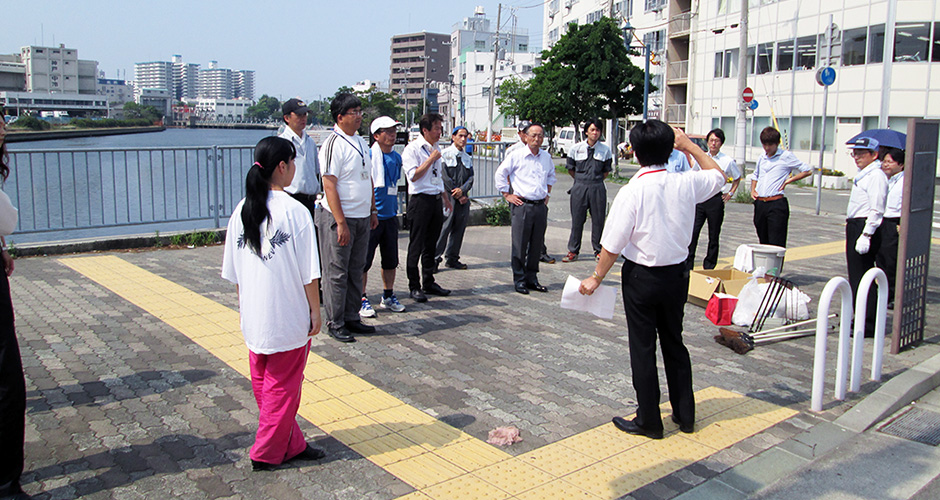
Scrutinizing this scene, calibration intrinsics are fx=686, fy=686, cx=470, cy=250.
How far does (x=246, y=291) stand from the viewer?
135 inches

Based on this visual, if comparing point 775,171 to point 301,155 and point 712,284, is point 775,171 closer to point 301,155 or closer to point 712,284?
point 712,284

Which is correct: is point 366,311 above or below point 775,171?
below

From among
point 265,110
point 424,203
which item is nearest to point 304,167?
point 424,203

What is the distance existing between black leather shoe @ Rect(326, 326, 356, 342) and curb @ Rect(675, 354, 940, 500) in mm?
3179

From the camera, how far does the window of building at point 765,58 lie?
35.6 m

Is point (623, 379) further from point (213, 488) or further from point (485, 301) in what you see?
point (213, 488)

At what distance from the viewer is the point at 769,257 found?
744cm

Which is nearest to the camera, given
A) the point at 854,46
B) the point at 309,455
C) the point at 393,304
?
the point at 309,455

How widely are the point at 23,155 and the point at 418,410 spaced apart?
7.27m

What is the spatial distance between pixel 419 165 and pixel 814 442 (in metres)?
4.88

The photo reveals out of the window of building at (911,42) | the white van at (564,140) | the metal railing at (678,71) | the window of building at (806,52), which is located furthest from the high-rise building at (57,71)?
the window of building at (911,42)

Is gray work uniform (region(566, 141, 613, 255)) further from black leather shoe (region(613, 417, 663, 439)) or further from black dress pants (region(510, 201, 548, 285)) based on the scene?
black leather shoe (region(613, 417, 663, 439))

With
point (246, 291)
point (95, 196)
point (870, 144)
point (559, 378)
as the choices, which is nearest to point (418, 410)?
point (559, 378)

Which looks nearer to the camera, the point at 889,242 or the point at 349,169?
the point at 349,169
